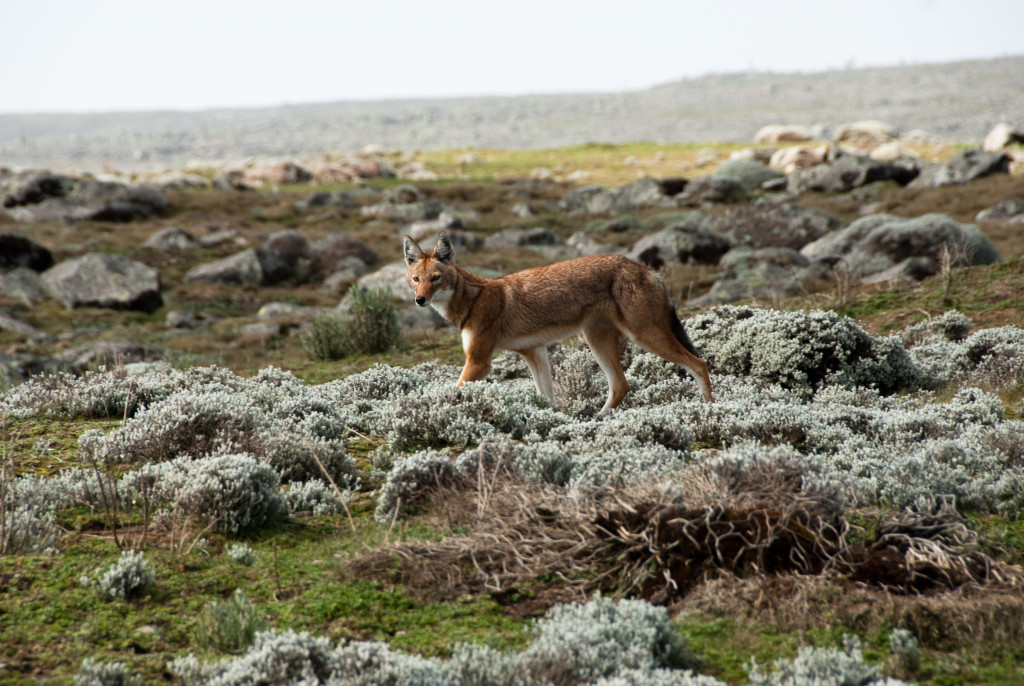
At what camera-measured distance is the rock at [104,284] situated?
881 inches

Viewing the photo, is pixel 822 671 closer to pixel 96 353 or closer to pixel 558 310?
pixel 558 310

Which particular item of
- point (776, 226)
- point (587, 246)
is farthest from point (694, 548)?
point (587, 246)

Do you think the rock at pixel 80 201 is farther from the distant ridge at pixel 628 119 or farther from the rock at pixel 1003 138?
the distant ridge at pixel 628 119

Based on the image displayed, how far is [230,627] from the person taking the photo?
11.8 ft

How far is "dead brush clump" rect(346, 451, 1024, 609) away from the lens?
13.2 ft

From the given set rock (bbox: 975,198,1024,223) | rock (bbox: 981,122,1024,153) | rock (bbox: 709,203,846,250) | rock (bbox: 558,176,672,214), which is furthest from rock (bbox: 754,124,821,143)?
rock (bbox: 709,203,846,250)

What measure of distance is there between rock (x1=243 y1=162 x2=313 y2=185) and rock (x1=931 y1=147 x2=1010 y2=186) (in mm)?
42419

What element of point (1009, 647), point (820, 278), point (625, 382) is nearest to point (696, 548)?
point (1009, 647)

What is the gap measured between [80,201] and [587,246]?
2499 cm

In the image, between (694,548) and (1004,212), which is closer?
(694,548)

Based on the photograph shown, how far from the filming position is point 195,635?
145 inches

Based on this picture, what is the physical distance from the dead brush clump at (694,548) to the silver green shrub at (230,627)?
76 cm

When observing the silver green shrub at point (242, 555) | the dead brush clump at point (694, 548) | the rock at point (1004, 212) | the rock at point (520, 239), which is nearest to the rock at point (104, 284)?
the rock at point (520, 239)

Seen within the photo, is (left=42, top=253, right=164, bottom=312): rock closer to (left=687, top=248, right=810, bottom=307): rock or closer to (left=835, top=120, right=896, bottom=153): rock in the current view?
(left=687, top=248, right=810, bottom=307): rock
